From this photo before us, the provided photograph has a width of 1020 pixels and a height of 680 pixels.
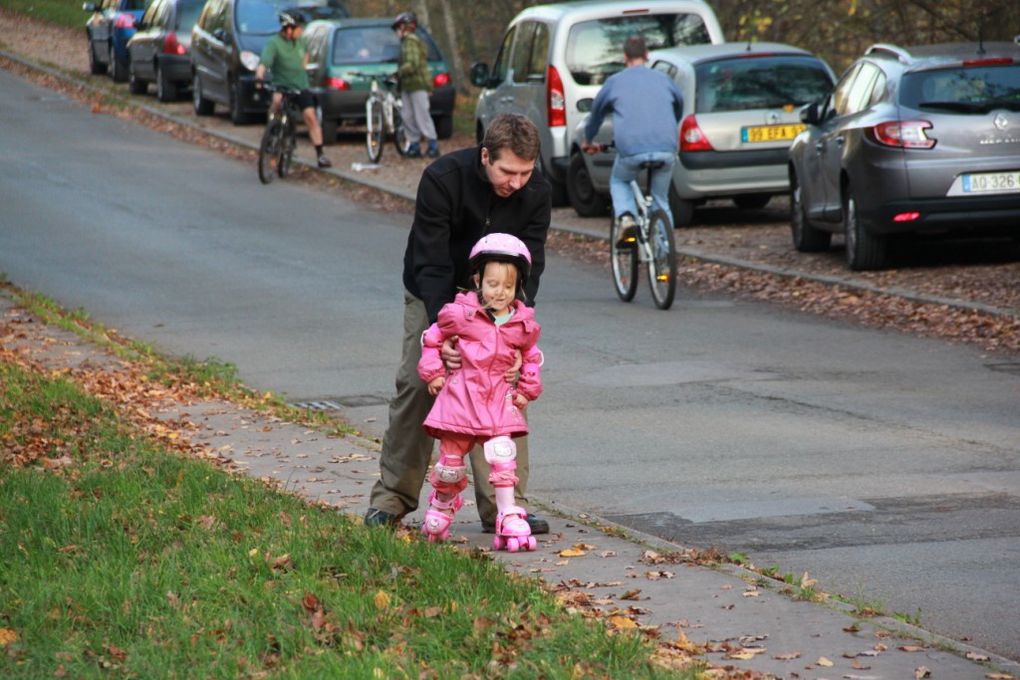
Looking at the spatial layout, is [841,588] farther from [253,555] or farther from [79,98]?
[79,98]

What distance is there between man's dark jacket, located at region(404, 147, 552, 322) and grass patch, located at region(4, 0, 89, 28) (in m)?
54.2

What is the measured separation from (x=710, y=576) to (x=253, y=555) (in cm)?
156

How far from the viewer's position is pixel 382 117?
26.4 m

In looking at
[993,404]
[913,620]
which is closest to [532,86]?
[993,404]

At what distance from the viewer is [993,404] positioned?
10.2 metres

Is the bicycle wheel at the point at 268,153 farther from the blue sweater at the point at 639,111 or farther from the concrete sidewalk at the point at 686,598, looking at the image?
the concrete sidewalk at the point at 686,598

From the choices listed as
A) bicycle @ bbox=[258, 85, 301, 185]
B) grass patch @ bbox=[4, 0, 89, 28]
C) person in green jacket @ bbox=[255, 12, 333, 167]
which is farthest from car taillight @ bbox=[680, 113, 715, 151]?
grass patch @ bbox=[4, 0, 89, 28]

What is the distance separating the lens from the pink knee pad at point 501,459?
6645mm

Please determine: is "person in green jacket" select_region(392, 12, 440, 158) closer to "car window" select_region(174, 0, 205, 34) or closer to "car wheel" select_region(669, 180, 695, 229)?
"car wheel" select_region(669, 180, 695, 229)

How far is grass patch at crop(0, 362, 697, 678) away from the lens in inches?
202

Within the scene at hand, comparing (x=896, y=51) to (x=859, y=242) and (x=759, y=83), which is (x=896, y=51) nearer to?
(x=859, y=242)

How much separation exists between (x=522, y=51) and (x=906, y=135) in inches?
339

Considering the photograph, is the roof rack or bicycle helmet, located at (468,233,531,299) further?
the roof rack

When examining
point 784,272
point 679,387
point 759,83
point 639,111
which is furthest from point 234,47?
point 679,387
